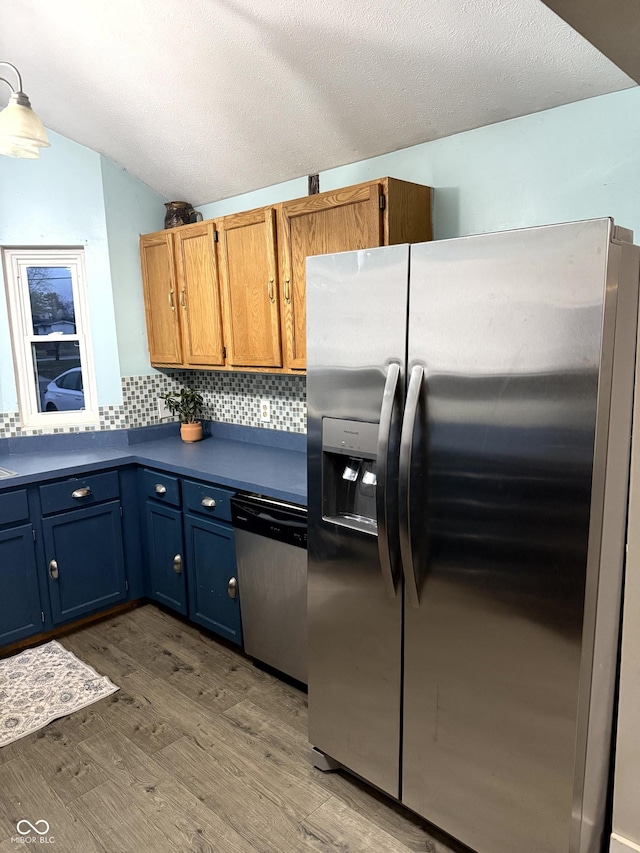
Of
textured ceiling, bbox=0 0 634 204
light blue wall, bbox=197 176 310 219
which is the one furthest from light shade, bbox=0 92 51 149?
light blue wall, bbox=197 176 310 219

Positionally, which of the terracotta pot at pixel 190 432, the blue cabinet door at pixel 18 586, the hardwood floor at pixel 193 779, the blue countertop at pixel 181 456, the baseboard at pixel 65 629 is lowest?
the hardwood floor at pixel 193 779

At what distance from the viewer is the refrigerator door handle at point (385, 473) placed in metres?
1.75

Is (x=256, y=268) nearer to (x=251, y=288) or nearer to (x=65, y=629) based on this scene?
(x=251, y=288)

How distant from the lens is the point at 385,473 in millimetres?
1779

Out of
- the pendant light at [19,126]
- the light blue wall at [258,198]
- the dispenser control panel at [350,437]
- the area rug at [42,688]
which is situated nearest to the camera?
the dispenser control panel at [350,437]

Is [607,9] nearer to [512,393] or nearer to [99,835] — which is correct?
[512,393]

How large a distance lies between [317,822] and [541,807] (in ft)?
2.50

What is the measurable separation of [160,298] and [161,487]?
3.79ft

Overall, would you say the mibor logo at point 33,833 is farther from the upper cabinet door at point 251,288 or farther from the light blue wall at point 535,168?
the light blue wall at point 535,168

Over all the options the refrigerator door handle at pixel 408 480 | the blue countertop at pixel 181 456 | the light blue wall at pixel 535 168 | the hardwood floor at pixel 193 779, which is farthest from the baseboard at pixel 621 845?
the light blue wall at pixel 535 168

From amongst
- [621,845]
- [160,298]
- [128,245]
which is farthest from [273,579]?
[128,245]

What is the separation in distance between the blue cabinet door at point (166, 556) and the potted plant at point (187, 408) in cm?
56

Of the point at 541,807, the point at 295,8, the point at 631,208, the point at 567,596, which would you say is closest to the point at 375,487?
the point at 567,596

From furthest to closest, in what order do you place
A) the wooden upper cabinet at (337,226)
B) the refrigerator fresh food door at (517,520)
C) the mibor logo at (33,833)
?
1. the wooden upper cabinet at (337,226)
2. the mibor logo at (33,833)
3. the refrigerator fresh food door at (517,520)
